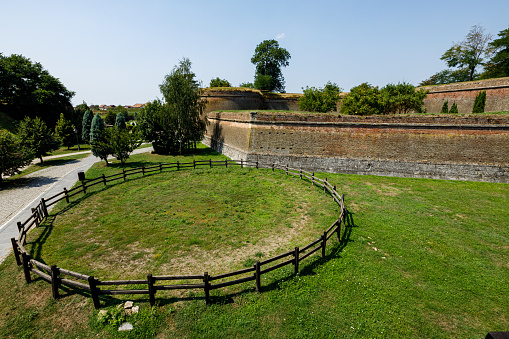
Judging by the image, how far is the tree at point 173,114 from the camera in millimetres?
25969

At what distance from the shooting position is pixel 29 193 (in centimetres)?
1398

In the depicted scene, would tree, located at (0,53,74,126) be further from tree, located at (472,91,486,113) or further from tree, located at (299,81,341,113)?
tree, located at (472,91,486,113)

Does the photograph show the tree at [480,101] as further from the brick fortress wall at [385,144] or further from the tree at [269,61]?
the tree at [269,61]

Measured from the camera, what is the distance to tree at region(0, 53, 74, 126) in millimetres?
→ 31500

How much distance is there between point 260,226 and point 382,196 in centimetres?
862

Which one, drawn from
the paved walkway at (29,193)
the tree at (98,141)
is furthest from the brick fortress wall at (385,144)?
the paved walkway at (29,193)

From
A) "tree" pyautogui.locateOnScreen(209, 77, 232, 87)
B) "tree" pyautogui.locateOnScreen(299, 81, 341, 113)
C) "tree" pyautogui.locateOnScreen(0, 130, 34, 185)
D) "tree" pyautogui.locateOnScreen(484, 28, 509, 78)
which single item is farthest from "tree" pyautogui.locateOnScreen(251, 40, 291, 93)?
"tree" pyautogui.locateOnScreen(0, 130, 34, 185)

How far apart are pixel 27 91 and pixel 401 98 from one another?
166 ft

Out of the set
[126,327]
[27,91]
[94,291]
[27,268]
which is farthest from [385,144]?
[27,91]

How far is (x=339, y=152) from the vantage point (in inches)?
752

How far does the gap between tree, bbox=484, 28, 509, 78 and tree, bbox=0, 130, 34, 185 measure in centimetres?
5561

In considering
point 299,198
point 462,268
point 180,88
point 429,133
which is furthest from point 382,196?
point 180,88

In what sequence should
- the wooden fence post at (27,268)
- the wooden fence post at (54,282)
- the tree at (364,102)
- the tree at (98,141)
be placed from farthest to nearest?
the tree at (364,102) < the tree at (98,141) < the wooden fence post at (27,268) < the wooden fence post at (54,282)

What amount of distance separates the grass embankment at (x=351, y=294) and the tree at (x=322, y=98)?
2248 centimetres
